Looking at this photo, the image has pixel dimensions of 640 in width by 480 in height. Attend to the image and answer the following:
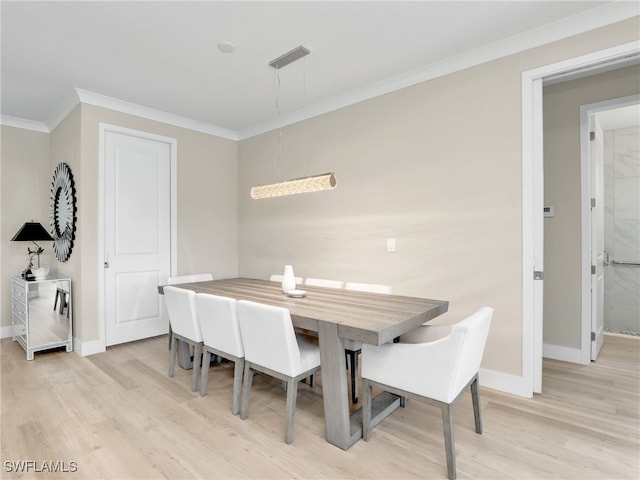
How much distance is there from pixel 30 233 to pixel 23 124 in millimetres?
1544

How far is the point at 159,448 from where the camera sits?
194 centimetres

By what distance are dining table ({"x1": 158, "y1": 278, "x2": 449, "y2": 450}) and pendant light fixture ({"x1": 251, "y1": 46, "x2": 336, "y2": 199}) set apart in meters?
0.82

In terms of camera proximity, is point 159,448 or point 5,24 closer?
point 159,448

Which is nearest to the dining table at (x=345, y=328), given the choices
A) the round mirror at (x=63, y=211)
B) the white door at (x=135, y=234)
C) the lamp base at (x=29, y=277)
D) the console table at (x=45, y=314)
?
the white door at (x=135, y=234)

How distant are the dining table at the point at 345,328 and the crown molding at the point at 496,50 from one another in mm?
1987

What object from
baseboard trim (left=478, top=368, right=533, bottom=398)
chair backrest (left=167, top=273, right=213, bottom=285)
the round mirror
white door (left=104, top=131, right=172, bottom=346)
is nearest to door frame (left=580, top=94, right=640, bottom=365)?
baseboard trim (left=478, top=368, right=533, bottom=398)

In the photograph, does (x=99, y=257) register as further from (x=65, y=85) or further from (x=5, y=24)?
(x=5, y=24)

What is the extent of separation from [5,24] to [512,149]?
374 centimetres

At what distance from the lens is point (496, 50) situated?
2.65 metres

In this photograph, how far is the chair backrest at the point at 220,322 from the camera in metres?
2.22

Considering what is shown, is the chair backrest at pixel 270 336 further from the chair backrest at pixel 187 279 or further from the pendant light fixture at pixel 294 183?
the chair backrest at pixel 187 279

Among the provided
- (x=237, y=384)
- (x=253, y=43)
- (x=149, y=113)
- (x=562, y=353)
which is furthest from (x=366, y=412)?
(x=149, y=113)

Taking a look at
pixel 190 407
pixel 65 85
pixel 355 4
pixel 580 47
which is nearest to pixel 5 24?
pixel 65 85

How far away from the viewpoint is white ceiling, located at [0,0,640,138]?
7.34 feet
